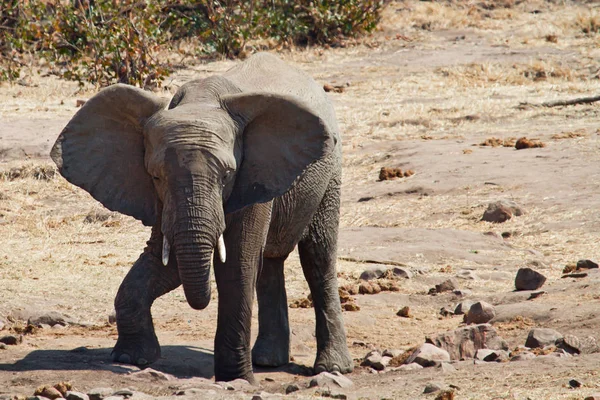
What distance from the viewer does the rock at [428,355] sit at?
19.4ft

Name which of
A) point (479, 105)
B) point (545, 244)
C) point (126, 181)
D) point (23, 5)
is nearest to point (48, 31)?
point (23, 5)

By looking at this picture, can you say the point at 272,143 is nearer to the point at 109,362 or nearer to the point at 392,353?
the point at 109,362

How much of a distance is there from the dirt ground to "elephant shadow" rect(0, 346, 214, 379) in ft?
0.06

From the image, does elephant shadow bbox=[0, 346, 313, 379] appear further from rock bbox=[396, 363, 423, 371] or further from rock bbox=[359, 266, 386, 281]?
rock bbox=[359, 266, 386, 281]

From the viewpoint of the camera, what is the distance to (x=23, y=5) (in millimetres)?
16438

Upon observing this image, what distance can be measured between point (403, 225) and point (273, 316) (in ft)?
14.0

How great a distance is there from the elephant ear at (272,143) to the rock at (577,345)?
5.47 ft

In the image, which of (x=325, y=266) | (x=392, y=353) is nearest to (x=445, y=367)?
(x=392, y=353)

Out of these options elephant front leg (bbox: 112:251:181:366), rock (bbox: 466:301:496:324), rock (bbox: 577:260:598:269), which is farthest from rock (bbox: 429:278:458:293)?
elephant front leg (bbox: 112:251:181:366)

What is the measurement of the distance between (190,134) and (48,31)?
12096 mm

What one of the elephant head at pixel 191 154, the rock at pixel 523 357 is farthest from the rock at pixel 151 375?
the rock at pixel 523 357

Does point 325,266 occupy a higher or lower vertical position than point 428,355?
higher

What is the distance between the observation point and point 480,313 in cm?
738

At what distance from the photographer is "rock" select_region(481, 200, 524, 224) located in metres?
10.6
